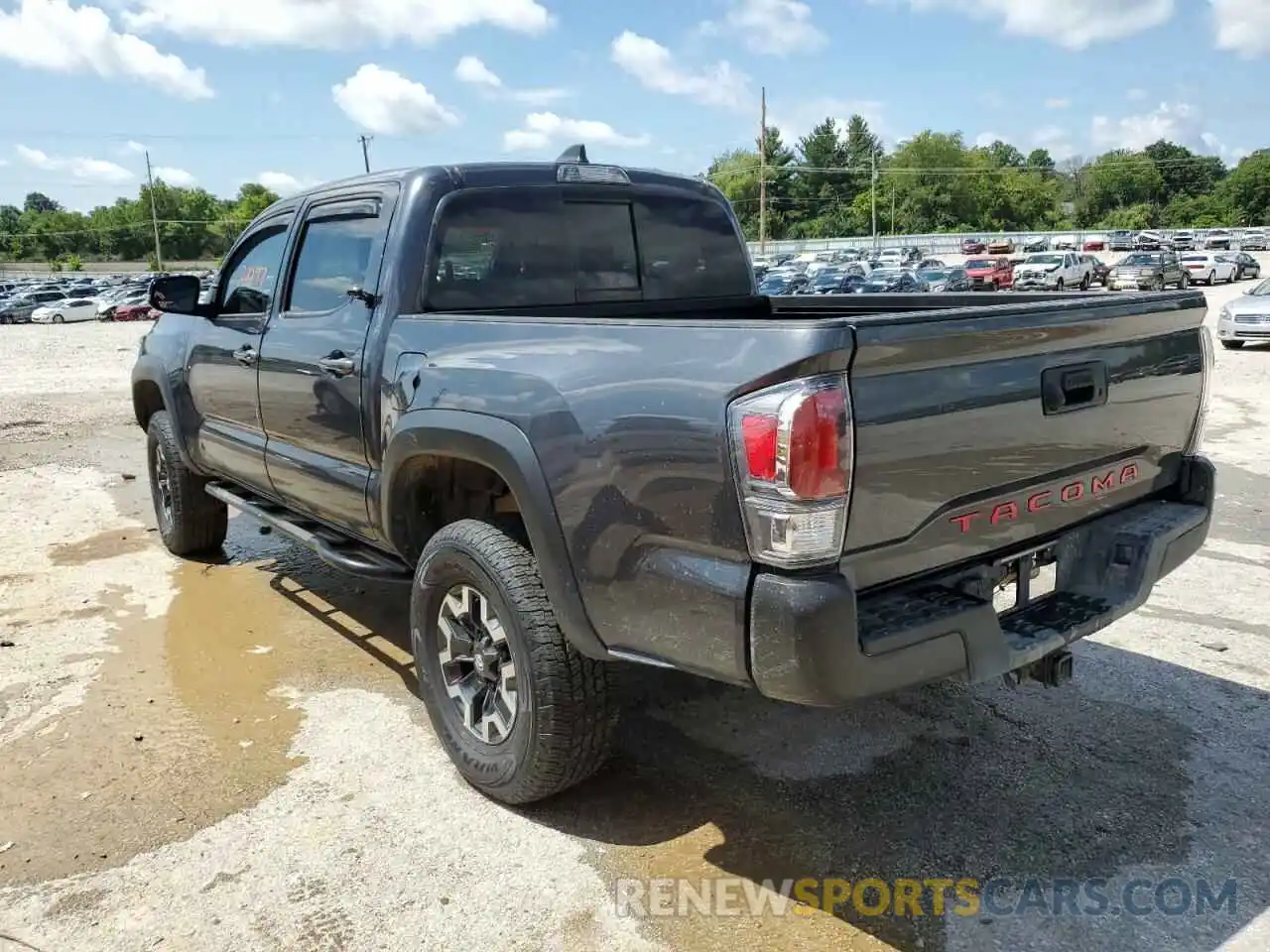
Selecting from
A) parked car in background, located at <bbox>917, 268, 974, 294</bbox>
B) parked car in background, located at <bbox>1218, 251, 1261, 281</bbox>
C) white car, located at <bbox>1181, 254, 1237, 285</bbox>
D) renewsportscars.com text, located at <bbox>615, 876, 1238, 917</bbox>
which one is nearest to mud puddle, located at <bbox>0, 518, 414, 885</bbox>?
renewsportscars.com text, located at <bbox>615, 876, 1238, 917</bbox>

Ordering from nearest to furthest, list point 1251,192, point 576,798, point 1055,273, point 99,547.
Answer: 1. point 576,798
2. point 99,547
3. point 1055,273
4. point 1251,192

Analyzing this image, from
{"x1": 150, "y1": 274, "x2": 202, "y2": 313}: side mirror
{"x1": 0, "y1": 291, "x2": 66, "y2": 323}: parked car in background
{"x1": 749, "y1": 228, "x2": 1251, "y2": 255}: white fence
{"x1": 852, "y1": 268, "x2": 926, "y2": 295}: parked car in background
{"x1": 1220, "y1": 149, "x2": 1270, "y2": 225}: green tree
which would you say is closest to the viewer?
{"x1": 150, "y1": 274, "x2": 202, "y2": 313}: side mirror

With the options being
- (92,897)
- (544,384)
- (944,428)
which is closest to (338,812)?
(92,897)

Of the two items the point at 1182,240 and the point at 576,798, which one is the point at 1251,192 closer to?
the point at 1182,240

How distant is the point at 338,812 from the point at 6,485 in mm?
6926

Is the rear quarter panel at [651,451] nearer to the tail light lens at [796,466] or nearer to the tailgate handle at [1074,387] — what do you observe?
the tail light lens at [796,466]

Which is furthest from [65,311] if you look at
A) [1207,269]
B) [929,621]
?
[929,621]

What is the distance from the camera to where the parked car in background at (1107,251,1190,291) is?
35812 mm

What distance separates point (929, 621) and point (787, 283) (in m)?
37.9

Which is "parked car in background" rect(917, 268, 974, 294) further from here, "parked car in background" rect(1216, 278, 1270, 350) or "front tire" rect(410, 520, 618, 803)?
"front tire" rect(410, 520, 618, 803)

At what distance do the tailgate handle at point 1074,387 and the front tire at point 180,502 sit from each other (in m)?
4.82

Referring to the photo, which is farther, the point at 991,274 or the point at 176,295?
the point at 991,274

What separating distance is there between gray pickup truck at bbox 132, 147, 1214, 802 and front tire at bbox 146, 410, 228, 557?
170 cm

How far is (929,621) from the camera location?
249 centimetres
